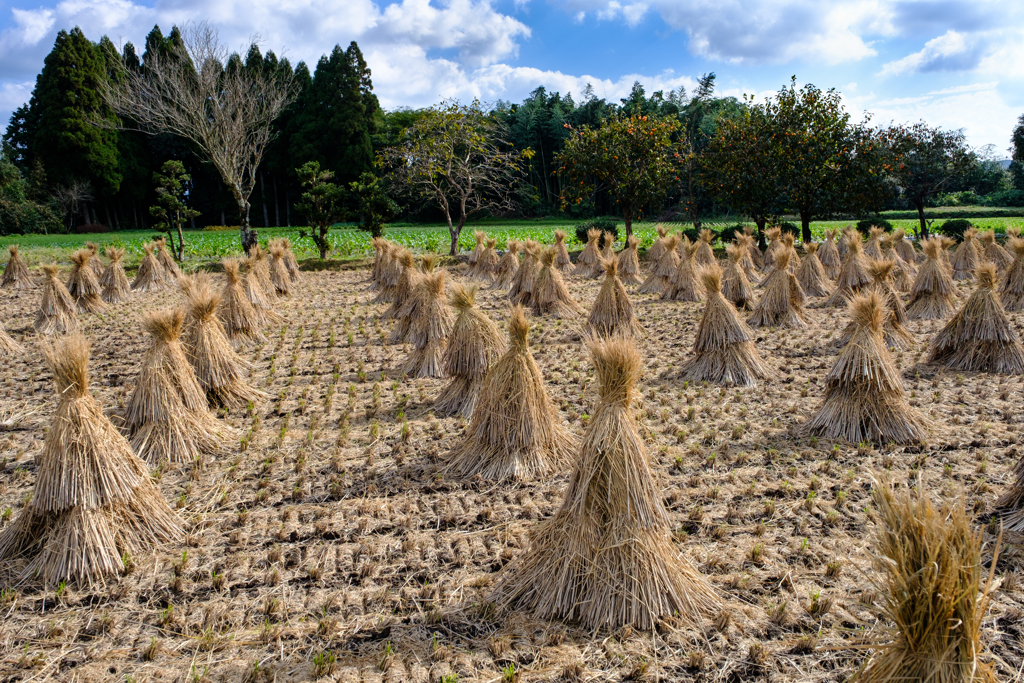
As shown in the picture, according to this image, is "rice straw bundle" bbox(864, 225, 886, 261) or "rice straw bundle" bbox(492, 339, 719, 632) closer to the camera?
"rice straw bundle" bbox(492, 339, 719, 632)

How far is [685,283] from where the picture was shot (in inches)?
598

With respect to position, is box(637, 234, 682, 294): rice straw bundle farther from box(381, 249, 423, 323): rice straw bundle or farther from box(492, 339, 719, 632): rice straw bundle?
box(492, 339, 719, 632): rice straw bundle

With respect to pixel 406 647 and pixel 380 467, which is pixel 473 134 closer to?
pixel 380 467

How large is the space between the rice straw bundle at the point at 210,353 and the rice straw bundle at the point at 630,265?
1301 centimetres

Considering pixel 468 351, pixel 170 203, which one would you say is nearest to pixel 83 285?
pixel 170 203

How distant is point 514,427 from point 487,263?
48.0ft

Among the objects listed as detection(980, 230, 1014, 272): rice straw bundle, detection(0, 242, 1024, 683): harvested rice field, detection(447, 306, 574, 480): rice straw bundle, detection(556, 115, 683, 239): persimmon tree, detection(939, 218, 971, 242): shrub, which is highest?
detection(556, 115, 683, 239): persimmon tree

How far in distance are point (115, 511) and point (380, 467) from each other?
7.07 feet

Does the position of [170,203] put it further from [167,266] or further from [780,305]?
[780,305]

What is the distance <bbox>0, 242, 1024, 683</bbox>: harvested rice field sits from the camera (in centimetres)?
333

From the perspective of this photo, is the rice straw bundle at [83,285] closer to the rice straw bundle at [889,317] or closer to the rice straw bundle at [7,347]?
the rice straw bundle at [7,347]

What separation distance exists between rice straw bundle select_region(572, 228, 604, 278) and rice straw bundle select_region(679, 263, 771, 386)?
11.4 metres

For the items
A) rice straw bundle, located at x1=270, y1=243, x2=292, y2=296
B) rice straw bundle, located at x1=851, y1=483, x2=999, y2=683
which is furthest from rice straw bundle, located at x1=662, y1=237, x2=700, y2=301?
rice straw bundle, located at x1=851, y1=483, x2=999, y2=683

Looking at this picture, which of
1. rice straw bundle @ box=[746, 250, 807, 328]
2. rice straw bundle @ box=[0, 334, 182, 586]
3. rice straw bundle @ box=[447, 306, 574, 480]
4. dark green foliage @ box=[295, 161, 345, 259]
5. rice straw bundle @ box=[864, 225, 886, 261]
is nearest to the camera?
rice straw bundle @ box=[0, 334, 182, 586]
